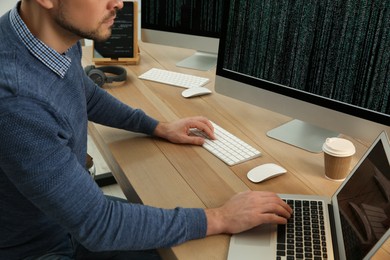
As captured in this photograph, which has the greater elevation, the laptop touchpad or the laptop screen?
the laptop screen

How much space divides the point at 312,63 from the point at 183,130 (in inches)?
16.1

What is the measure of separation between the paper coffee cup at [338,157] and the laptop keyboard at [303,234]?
0.13 m

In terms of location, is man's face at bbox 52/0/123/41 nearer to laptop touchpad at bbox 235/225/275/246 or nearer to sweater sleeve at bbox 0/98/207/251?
sweater sleeve at bbox 0/98/207/251

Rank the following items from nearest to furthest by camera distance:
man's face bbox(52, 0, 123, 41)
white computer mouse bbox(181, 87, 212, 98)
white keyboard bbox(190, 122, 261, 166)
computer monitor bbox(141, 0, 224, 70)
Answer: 1. man's face bbox(52, 0, 123, 41)
2. white keyboard bbox(190, 122, 261, 166)
3. white computer mouse bbox(181, 87, 212, 98)
4. computer monitor bbox(141, 0, 224, 70)

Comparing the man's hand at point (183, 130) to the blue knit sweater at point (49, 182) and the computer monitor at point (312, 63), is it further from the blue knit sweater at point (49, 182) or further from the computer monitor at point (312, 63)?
the blue knit sweater at point (49, 182)

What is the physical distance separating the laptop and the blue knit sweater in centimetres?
13

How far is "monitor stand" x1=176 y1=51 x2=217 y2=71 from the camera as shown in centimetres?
184

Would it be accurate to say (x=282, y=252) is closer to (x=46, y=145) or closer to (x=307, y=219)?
(x=307, y=219)

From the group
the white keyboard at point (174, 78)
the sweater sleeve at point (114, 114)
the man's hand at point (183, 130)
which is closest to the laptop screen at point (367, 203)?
the man's hand at point (183, 130)

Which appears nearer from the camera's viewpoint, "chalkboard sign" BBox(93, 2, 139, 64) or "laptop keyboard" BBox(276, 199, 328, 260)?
"laptop keyboard" BBox(276, 199, 328, 260)

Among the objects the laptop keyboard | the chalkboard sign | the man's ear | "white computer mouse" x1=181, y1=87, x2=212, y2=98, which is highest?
the man's ear

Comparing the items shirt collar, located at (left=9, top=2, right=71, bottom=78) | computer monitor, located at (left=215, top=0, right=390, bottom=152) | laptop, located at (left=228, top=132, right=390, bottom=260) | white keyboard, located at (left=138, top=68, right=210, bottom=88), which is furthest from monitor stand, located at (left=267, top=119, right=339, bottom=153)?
shirt collar, located at (left=9, top=2, right=71, bottom=78)

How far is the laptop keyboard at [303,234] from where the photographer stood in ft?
2.87

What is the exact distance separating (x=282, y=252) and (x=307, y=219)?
12 centimetres
